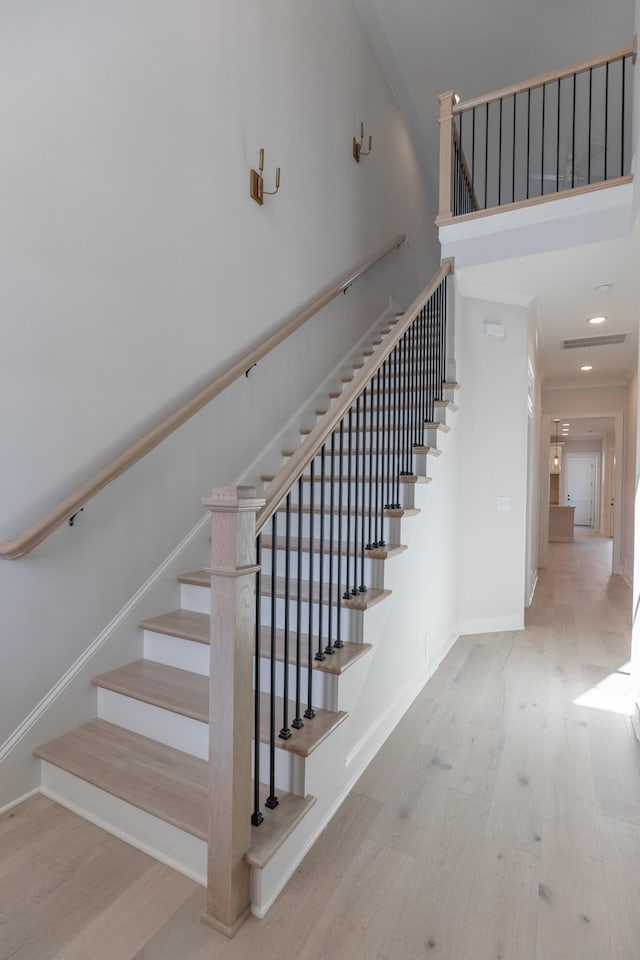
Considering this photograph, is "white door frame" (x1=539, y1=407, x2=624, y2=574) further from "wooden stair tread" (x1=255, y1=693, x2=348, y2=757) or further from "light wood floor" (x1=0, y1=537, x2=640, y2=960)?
"wooden stair tread" (x1=255, y1=693, x2=348, y2=757)

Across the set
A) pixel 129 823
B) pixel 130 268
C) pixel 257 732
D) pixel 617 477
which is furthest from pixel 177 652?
pixel 617 477

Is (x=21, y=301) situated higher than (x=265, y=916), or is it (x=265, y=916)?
(x=21, y=301)

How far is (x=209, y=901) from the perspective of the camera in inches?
55.7

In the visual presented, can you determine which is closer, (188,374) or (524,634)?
(188,374)

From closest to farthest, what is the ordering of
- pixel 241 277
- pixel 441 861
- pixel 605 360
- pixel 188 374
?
pixel 441 861, pixel 188 374, pixel 241 277, pixel 605 360

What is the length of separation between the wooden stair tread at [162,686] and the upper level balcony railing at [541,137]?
137 inches

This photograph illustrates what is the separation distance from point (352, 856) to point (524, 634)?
2803 millimetres

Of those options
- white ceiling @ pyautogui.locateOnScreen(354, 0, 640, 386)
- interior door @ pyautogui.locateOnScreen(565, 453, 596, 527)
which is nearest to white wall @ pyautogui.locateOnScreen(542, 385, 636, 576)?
white ceiling @ pyautogui.locateOnScreen(354, 0, 640, 386)

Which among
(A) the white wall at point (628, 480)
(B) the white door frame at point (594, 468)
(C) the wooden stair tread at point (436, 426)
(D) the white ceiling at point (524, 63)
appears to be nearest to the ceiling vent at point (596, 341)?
(D) the white ceiling at point (524, 63)

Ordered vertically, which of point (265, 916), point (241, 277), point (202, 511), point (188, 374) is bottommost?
point (265, 916)

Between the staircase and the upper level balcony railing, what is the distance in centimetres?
297

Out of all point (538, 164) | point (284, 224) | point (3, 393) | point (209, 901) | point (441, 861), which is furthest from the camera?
point (538, 164)

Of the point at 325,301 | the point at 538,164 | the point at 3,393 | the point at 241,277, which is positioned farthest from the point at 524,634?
the point at 538,164

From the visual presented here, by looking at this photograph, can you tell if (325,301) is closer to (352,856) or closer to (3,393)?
(3,393)
